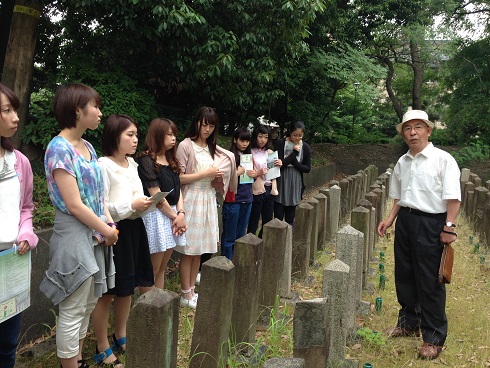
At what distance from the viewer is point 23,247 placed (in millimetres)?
2127

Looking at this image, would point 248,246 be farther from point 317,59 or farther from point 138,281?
point 317,59

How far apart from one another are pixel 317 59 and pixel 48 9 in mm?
6644

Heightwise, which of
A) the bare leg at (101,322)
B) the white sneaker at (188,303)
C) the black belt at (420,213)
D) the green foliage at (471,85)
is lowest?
the white sneaker at (188,303)

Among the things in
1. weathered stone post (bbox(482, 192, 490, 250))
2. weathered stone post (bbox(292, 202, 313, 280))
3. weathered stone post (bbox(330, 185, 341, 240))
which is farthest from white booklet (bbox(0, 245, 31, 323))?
weathered stone post (bbox(482, 192, 490, 250))

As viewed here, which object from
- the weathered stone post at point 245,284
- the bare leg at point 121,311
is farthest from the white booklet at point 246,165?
the bare leg at point 121,311

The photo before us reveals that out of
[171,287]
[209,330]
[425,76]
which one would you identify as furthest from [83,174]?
[425,76]

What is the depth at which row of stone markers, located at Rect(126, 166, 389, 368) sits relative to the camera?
5.78 feet

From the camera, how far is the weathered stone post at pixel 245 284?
2.70 m

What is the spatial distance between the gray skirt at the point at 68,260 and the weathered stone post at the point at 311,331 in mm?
1147

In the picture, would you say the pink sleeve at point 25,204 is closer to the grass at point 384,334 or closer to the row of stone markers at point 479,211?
the grass at point 384,334

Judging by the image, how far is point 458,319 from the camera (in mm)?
3955

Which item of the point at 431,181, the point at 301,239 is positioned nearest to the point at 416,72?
the point at 301,239

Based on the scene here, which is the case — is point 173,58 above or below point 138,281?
above

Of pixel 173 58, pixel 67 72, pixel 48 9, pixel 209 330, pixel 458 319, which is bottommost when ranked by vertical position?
pixel 458 319
